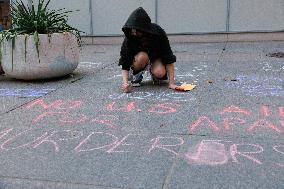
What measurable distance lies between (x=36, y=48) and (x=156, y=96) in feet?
6.07

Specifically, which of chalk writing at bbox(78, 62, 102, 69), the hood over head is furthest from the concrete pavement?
chalk writing at bbox(78, 62, 102, 69)

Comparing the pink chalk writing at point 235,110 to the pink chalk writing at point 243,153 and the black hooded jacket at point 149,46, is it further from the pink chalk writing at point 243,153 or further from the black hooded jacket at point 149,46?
the black hooded jacket at point 149,46

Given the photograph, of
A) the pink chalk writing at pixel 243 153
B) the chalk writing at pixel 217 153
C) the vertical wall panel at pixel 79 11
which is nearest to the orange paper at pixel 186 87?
the chalk writing at pixel 217 153

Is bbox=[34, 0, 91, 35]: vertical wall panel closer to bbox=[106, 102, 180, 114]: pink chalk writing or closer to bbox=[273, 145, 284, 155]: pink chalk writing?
bbox=[106, 102, 180, 114]: pink chalk writing

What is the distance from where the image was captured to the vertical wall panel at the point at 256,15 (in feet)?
29.8

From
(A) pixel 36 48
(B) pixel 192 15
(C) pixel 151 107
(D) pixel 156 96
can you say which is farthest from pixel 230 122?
(B) pixel 192 15

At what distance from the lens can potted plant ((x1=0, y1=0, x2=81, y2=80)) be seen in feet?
17.8

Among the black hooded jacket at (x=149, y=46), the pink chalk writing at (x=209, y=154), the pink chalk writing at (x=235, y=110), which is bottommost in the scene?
the pink chalk writing at (x=209, y=154)

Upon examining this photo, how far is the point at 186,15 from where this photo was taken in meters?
9.45

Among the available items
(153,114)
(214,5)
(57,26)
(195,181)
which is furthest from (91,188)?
(214,5)

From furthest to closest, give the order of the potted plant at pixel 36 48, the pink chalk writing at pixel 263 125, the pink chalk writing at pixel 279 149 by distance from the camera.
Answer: the potted plant at pixel 36 48 → the pink chalk writing at pixel 263 125 → the pink chalk writing at pixel 279 149

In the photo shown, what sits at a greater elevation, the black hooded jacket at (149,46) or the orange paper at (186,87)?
the black hooded jacket at (149,46)

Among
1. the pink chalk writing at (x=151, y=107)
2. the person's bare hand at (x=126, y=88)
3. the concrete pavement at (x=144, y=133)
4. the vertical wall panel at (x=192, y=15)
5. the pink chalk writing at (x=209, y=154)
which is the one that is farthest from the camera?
the vertical wall panel at (x=192, y=15)

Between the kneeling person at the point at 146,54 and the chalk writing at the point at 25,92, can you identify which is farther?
the chalk writing at the point at 25,92
